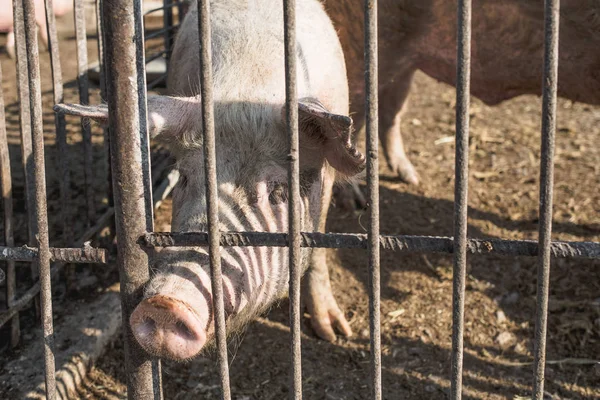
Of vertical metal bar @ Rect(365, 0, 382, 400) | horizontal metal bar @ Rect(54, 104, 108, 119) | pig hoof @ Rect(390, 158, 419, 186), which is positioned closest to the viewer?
vertical metal bar @ Rect(365, 0, 382, 400)

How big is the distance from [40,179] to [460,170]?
1257mm

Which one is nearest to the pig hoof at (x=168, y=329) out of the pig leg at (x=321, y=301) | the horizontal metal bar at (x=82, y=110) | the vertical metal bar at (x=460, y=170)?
the horizontal metal bar at (x=82, y=110)

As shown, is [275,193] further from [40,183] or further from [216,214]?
[40,183]

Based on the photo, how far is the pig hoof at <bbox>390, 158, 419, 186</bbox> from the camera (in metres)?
5.63

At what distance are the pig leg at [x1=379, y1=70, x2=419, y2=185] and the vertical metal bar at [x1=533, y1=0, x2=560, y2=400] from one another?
3.55m

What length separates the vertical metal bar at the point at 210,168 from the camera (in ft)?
6.58

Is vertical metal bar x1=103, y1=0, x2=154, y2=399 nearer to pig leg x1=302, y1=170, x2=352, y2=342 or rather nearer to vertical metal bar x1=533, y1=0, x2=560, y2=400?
vertical metal bar x1=533, y1=0, x2=560, y2=400

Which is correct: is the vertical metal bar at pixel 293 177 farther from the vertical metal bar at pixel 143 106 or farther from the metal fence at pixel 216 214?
the vertical metal bar at pixel 143 106

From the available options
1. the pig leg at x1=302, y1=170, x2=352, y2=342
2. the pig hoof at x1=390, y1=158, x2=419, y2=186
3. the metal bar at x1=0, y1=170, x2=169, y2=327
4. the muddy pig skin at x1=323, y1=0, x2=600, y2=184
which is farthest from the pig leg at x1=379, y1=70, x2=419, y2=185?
the metal bar at x1=0, y1=170, x2=169, y2=327

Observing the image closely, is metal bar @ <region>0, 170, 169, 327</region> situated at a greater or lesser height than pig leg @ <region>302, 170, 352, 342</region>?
greater

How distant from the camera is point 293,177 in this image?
204 centimetres

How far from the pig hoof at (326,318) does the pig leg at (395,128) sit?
1988 millimetres

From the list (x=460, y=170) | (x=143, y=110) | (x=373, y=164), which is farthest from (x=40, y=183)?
(x=460, y=170)

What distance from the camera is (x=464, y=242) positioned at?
200cm
